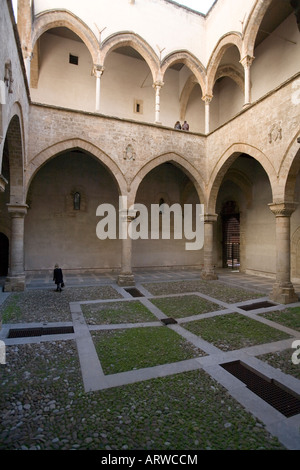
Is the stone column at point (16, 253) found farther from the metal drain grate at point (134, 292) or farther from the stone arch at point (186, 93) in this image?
the stone arch at point (186, 93)

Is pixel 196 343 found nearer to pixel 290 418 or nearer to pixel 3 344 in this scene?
pixel 290 418

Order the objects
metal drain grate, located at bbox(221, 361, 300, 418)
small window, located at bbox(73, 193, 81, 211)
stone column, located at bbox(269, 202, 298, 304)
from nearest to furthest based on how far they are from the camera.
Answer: metal drain grate, located at bbox(221, 361, 300, 418) → stone column, located at bbox(269, 202, 298, 304) → small window, located at bbox(73, 193, 81, 211)

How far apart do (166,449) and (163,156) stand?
31.5 ft

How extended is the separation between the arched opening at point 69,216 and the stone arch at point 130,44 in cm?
408

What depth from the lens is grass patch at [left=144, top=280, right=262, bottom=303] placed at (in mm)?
8047

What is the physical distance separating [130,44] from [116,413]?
12156 mm

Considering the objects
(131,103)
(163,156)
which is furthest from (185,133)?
(131,103)

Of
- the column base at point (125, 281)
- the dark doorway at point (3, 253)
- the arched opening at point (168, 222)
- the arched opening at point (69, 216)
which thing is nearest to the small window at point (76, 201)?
the arched opening at point (69, 216)

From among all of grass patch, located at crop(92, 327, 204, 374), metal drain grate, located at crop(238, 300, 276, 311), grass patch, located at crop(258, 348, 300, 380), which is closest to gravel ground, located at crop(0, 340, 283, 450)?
grass patch, located at crop(92, 327, 204, 374)

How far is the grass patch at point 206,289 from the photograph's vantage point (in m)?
8.05

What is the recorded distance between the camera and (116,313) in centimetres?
630

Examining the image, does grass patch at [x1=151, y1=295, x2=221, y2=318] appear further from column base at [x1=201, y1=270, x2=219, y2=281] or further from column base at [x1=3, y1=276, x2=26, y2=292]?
column base at [x1=3, y1=276, x2=26, y2=292]

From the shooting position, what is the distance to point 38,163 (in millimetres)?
8656

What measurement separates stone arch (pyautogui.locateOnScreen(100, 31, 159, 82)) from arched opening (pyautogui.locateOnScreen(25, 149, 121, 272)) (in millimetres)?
4081
